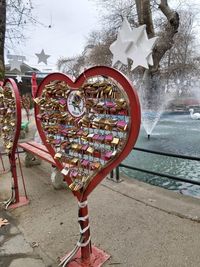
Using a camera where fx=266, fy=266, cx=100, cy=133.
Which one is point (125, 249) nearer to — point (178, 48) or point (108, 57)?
point (108, 57)

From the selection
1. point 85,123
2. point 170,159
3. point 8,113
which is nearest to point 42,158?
point 8,113

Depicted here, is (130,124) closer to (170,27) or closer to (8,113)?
(8,113)

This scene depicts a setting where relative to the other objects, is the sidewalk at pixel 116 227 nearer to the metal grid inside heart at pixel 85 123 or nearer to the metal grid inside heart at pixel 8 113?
the metal grid inside heart at pixel 85 123

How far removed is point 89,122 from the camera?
2211mm

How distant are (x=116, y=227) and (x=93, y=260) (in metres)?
0.64

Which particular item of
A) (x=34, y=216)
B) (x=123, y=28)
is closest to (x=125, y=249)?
(x=34, y=216)

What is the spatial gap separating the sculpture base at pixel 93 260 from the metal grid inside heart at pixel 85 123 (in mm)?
693

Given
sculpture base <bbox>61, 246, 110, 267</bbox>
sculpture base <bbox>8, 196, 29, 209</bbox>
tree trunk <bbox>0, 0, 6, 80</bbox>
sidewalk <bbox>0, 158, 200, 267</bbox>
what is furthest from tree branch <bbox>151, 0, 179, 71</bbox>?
sculpture base <bbox>61, 246, 110, 267</bbox>

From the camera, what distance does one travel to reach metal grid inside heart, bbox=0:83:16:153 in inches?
142

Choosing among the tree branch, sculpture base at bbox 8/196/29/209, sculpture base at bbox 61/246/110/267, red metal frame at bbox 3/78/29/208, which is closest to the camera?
sculpture base at bbox 61/246/110/267

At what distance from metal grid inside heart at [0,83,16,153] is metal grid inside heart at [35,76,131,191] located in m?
0.94

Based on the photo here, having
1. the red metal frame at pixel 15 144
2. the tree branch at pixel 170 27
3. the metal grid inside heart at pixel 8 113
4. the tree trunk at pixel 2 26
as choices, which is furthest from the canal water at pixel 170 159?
the tree trunk at pixel 2 26

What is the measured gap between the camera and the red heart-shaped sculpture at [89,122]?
1.94m

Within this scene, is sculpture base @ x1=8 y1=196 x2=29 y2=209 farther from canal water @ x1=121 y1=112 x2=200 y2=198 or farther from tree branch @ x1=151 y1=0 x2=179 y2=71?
tree branch @ x1=151 y1=0 x2=179 y2=71
